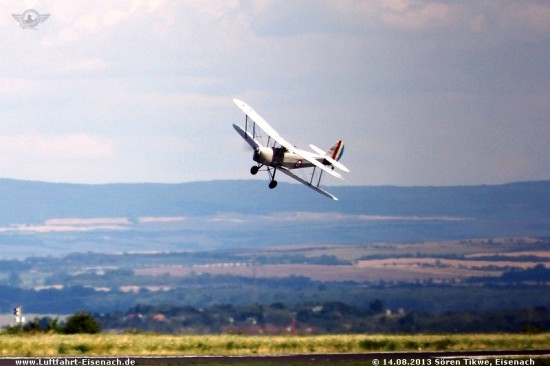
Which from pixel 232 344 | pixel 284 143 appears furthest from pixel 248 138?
pixel 232 344

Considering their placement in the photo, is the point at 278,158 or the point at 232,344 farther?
the point at 278,158

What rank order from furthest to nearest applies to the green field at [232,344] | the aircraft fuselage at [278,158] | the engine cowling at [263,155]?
1. the aircraft fuselage at [278,158]
2. the engine cowling at [263,155]
3. the green field at [232,344]

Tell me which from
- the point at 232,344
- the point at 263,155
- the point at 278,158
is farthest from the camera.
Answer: the point at 278,158

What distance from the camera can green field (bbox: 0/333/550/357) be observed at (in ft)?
249

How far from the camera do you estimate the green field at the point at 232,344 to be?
249 feet

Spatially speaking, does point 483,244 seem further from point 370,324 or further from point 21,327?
point 21,327

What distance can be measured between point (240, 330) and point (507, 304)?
27.3m

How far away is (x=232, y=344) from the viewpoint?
3147 inches

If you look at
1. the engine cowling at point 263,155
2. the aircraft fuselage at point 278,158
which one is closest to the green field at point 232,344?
the engine cowling at point 263,155

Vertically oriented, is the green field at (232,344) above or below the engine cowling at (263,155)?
below

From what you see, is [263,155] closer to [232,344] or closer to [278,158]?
[278,158]

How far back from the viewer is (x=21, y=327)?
89.1 metres

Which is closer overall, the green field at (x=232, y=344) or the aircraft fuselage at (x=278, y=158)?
the green field at (x=232, y=344)

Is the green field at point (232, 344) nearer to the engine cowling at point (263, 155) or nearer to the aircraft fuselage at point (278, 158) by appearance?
the engine cowling at point (263, 155)
